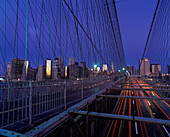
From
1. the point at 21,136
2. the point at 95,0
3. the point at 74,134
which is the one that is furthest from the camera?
the point at 95,0

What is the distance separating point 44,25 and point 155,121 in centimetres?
965

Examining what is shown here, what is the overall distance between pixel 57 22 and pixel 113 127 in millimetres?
10774

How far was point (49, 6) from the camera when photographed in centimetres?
862

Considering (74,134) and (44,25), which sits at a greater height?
(44,25)

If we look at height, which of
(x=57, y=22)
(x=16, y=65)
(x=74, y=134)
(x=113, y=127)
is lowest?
(x=113, y=127)

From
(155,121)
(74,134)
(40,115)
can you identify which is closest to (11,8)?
(40,115)

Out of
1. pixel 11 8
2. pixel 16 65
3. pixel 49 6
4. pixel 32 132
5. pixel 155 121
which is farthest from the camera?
pixel 49 6

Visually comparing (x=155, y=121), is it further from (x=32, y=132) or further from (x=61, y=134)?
(x=32, y=132)

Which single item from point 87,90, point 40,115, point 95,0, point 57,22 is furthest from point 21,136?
point 95,0

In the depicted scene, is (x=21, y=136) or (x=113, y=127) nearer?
(x=21, y=136)

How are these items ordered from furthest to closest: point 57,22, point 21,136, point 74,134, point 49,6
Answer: point 57,22 < point 49,6 < point 74,134 < point 21,136

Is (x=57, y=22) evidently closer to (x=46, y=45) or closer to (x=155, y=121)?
(x=46, y=45)

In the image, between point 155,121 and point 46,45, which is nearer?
point 155,121

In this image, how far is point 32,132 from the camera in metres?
1.50
